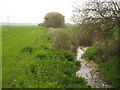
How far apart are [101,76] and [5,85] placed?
558 centimetres

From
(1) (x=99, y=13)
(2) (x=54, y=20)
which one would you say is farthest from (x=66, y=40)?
(2) (x=54, y=20)

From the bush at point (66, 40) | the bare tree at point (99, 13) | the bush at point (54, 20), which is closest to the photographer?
the bare tree at point (99, 13)

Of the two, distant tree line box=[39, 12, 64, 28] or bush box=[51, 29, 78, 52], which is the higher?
distant tree line box=[39, 12, 64, 28]

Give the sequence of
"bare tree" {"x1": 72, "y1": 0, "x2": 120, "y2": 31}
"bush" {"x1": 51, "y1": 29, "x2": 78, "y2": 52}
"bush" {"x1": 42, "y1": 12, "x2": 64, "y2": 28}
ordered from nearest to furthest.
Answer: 1. "bare tree" {"x1": 72, "y1": 0, "x2": 120, "y2": 31}
2. "bush" {"x1": 51, "y1": 29, "x2": 78, "y2": 52}
3. "bush" {"x1": 42, "y1": 12, "x2": 64, "y2": 28}

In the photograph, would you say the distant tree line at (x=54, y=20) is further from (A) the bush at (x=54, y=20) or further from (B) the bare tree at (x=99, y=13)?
(B) the bare tree at (x=99, y=13)

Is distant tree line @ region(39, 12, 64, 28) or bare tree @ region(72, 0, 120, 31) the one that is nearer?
bare tree @ region(72, 0, 120, 31)

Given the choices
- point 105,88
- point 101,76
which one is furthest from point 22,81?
point 101,76

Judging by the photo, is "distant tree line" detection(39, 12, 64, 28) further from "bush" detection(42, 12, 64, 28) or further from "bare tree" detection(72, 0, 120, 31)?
"bare tree" detection(72, 0, 120, 31)

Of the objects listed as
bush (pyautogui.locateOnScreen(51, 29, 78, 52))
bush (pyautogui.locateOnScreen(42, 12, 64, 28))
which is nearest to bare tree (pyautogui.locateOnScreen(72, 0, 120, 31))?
bush (pyautogui.locateOnScreen(51, 29, 78, 52))

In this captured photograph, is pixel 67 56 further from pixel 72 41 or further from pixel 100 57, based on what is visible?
pixel 72 41

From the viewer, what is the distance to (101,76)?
30.0ft

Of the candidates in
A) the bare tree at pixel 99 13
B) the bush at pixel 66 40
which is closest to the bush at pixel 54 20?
the bush at pixel 66 40

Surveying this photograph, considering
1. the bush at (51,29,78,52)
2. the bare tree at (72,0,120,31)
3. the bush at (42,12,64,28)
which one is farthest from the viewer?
the bush at (42,12,64,28)

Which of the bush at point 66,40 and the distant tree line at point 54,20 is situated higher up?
the distant tree line at point 54,20
